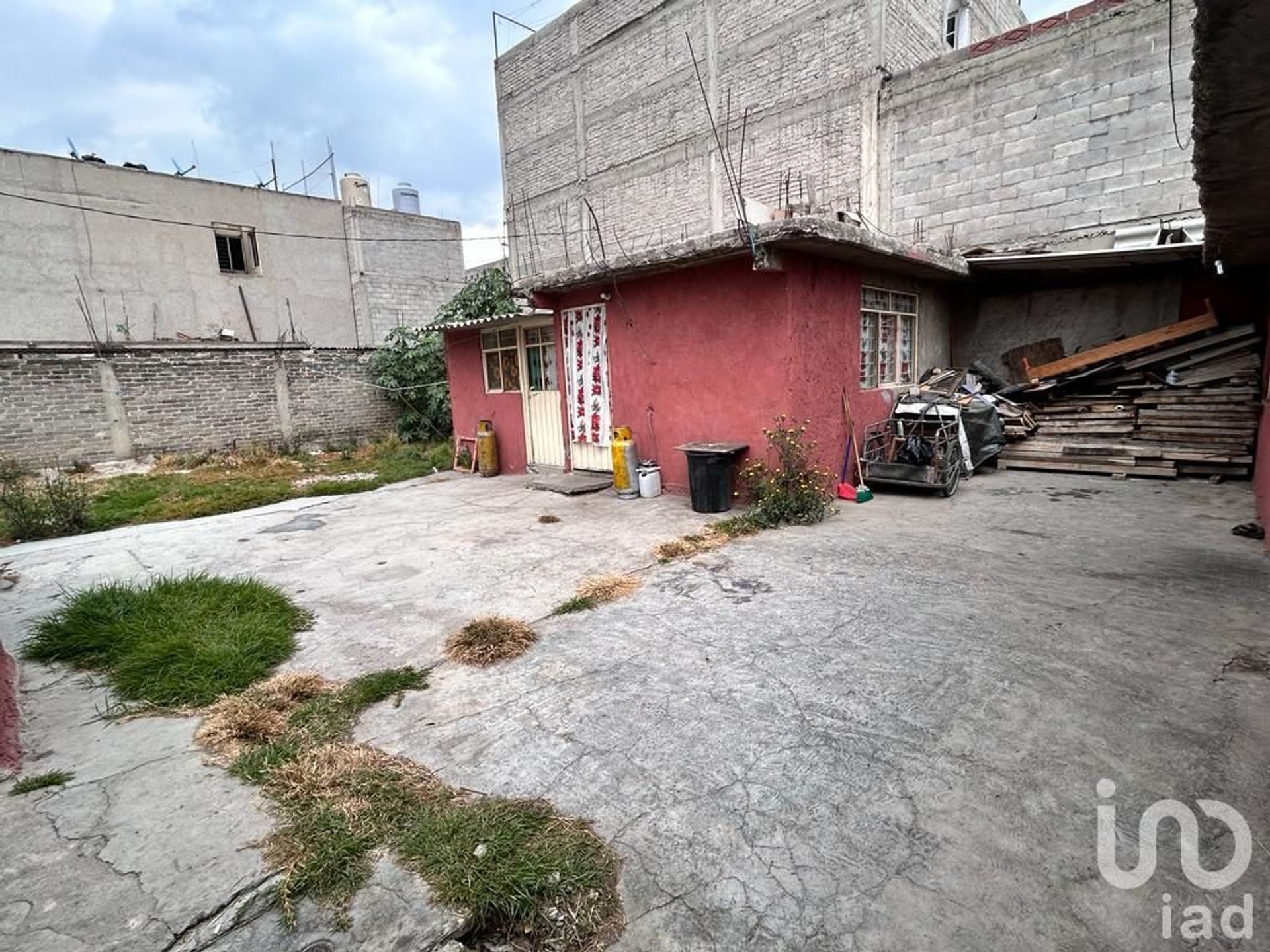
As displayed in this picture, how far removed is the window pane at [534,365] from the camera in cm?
1005

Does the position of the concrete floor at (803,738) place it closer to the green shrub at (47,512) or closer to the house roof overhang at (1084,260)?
the green shrub at (47,512)

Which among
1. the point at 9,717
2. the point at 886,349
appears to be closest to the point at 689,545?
the point at 9,717

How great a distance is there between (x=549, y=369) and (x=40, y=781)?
805cm

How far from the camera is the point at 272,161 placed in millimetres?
17938

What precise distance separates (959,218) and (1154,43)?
2.92 m

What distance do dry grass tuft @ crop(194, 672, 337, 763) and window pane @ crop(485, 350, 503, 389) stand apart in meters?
7.87

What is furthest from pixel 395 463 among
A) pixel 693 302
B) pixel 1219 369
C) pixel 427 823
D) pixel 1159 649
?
pixel 1219 369

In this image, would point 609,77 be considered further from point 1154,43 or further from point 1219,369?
point 1219,369

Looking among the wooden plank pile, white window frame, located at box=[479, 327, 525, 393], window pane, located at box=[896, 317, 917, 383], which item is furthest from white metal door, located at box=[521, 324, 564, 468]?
the wooden plank pile

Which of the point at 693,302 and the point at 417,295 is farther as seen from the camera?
the point at 417,295

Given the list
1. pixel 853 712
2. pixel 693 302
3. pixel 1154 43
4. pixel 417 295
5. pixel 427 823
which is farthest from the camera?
pixel 417 295

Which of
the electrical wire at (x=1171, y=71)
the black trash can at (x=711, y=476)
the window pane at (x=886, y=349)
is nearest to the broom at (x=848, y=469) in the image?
the window pane at (x=886, y=349)

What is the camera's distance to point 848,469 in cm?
768

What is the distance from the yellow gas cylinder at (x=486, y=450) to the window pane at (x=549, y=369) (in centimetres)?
153
